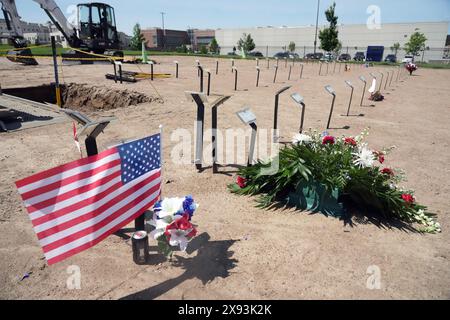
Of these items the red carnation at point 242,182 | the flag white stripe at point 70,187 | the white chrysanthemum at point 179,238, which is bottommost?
the red carnation at point 242,182

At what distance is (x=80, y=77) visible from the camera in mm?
17406

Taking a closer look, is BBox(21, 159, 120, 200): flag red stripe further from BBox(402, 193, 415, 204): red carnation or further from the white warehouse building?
the white warehouse building

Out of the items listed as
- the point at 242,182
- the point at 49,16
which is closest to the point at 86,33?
the point at 49,16

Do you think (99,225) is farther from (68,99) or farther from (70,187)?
(68,99)

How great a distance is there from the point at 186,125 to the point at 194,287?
6.32m

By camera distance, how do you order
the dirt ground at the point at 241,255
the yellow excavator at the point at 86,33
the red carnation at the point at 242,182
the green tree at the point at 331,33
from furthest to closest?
1. the green tree at the point at 331,33
2. the yellow excavator at the point at 86,33
3. the red carnation at the point at 242,182
4. the dirt ground at the point at 241,255

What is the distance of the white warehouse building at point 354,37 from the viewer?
225 feet

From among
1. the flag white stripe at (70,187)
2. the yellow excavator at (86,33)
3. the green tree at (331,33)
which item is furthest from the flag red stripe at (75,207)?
the green tree at (331,33)

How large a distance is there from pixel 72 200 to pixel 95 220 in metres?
0.32

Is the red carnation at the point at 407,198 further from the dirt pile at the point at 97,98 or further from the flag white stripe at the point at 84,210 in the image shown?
the dirt pile at the point at 97,98

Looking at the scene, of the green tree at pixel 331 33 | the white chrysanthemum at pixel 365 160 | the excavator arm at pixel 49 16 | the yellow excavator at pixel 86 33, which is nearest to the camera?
the white chrysanthemum at pixel 365 160

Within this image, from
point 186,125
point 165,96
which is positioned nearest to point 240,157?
point 186,125

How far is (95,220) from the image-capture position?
10.1 ft

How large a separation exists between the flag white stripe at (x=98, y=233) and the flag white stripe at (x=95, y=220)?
9 centimetres
